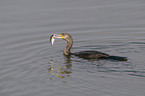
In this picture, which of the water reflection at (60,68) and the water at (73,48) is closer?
the water at (73,48)

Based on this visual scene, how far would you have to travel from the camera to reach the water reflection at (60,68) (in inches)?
444

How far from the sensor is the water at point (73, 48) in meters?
10.0

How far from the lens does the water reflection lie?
37.0 ft

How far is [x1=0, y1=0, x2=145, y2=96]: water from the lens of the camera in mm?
10039

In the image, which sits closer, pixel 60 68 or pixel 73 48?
pixel 60 68

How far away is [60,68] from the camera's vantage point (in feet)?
39.1

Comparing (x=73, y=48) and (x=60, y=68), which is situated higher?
(x=73, y=48)

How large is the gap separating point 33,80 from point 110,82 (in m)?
2.60

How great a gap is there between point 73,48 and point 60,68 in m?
3.15

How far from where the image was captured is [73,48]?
1495cm

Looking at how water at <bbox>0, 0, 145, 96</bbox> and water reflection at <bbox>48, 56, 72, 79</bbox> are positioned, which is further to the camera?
water reflection at <bbox>48, 56, 72, 79</bbox>

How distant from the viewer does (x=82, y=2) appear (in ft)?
71.7

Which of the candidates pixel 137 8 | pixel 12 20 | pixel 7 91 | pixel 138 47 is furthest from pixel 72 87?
pixel 137 8

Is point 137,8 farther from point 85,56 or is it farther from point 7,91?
point 7,91
